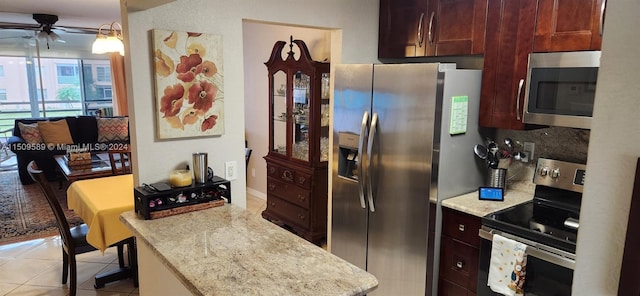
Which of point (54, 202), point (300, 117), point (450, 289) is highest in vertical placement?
point (300, 117)

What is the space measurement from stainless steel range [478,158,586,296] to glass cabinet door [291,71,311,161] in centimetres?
200

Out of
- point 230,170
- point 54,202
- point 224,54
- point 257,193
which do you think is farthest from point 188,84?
point 257,193

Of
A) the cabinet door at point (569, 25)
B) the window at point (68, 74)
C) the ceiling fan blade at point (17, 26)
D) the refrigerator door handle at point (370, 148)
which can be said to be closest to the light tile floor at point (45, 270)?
the refrigerator door handle at point (370, 148)

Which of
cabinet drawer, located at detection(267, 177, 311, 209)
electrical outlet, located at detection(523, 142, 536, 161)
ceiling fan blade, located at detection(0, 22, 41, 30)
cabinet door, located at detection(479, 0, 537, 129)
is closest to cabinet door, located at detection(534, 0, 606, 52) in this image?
cabinet door, located at detection(479, 0, 537, 129)

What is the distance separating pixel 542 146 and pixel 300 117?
2.12 m

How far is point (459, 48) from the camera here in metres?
2.61

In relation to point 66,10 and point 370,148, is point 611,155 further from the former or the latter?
point 66,10

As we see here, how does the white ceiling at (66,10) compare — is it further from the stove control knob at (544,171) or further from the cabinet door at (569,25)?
Answer: the stove control knob at (544,171)

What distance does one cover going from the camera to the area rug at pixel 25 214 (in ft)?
13.6

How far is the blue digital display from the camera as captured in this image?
248 cm

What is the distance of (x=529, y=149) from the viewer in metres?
2.63

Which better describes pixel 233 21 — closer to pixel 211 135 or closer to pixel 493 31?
pixel 211 135

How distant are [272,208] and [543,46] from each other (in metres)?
3.01

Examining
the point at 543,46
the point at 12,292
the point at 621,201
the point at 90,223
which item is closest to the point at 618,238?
the point at 621,201
